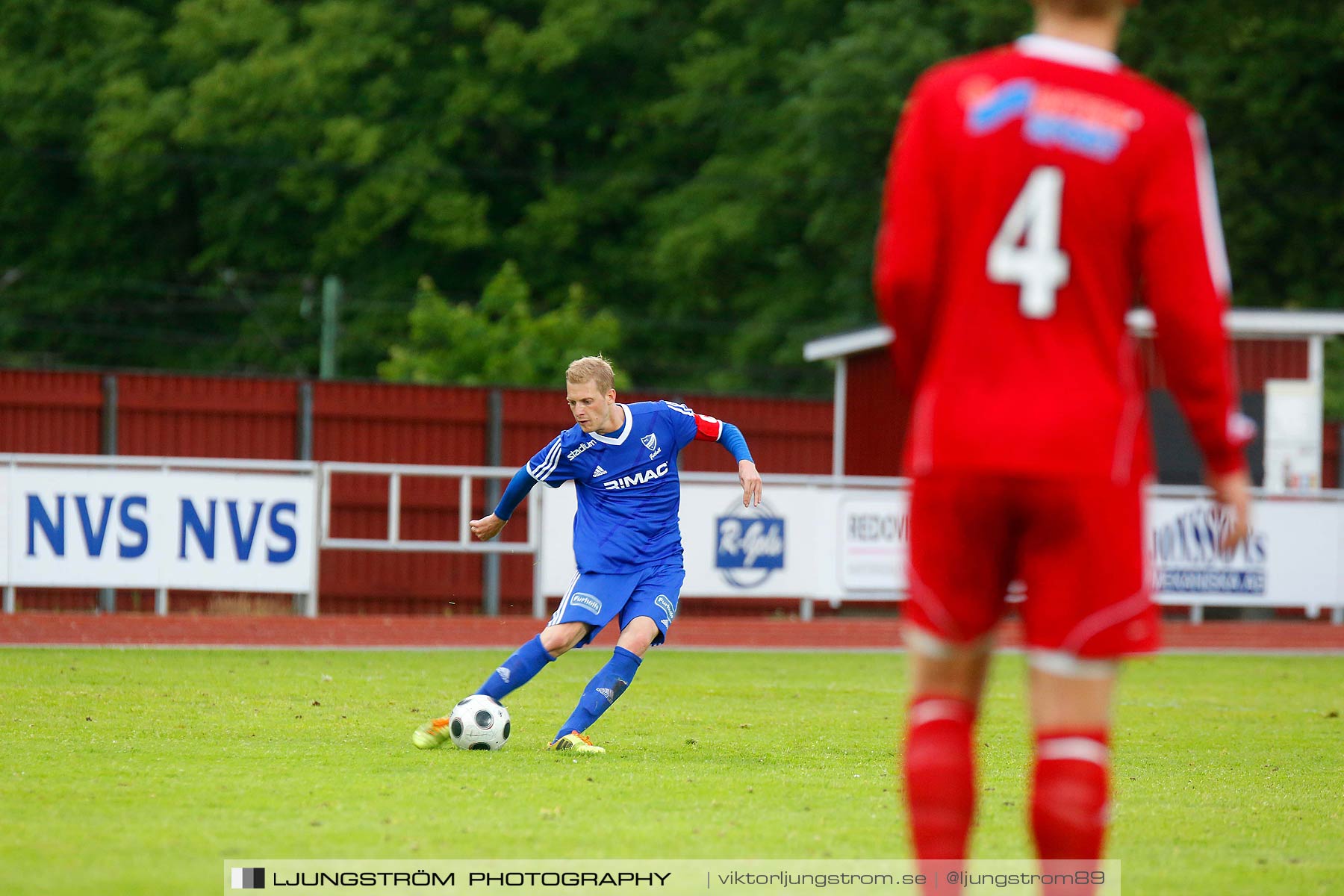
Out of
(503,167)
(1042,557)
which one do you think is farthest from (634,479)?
(503,167)

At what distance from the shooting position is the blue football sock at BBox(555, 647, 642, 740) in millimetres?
8258

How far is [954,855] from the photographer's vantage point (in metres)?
3.73

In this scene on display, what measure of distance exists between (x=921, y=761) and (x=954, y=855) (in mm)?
206

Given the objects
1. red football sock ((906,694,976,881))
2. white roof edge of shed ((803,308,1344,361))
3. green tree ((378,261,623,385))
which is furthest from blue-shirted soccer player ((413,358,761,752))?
green tree ((378,261,623,385))

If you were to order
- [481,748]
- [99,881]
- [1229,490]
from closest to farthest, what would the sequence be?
[1229,490], [99,881], [481,748]

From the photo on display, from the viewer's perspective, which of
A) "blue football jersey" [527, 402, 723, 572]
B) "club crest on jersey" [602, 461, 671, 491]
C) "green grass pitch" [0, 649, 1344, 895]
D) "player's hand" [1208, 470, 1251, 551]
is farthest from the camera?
"club crest on jersey" [602, 461, 671, 491]

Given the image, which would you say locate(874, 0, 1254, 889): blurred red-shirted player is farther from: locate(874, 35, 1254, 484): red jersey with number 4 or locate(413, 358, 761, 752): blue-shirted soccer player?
locate(413, 358, 761, 752): blue-shirted soccer player

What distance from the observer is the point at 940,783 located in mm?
3750

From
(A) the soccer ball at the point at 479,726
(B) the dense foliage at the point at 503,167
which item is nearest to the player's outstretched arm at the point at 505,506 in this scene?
(A) the soccer ball at the point at 479,726

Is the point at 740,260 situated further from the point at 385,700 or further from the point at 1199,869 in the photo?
the point at 1199,869

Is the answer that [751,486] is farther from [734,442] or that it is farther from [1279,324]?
[1279,324]

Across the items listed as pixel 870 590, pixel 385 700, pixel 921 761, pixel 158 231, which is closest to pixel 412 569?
pixel 870 590

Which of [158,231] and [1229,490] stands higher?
[158,231]

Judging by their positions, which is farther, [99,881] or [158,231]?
[158,231]
